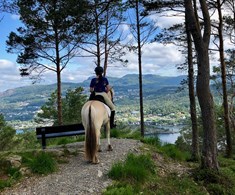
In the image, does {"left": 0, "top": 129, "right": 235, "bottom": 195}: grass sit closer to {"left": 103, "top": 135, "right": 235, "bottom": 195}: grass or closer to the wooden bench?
{"left": 103, "top": 135, "right": 235, "bottom": 195}: grass

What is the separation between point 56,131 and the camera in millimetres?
9250

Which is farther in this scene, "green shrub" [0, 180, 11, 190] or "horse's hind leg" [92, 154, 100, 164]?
"horse's hind leg" [92, 154, 100, 164]

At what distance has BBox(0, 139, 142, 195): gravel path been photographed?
5.77m

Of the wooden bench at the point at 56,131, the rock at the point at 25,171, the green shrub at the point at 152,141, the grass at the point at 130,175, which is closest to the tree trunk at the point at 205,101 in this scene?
the grass at the point at 130,175

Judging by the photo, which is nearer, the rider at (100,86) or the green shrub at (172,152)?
the rider at (100,86)

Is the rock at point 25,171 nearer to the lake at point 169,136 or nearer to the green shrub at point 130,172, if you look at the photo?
the green shrub at point 130,172

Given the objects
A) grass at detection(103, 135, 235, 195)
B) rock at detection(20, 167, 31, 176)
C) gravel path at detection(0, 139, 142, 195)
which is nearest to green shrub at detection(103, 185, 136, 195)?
grass at detection(103, 135, 235, 195)

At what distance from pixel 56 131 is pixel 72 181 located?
328 cm

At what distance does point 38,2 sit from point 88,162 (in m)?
11.7

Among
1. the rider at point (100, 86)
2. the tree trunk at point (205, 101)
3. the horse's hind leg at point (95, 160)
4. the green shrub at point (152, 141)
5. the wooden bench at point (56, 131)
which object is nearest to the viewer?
the horse's hind leg at point (95, 160)

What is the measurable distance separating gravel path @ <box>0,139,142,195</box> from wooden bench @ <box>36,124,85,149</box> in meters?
1.71

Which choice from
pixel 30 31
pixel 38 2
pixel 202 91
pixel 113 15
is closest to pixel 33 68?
pixel 30 31

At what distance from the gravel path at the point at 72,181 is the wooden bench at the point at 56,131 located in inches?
67.5

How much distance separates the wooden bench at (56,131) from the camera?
9016 mm
